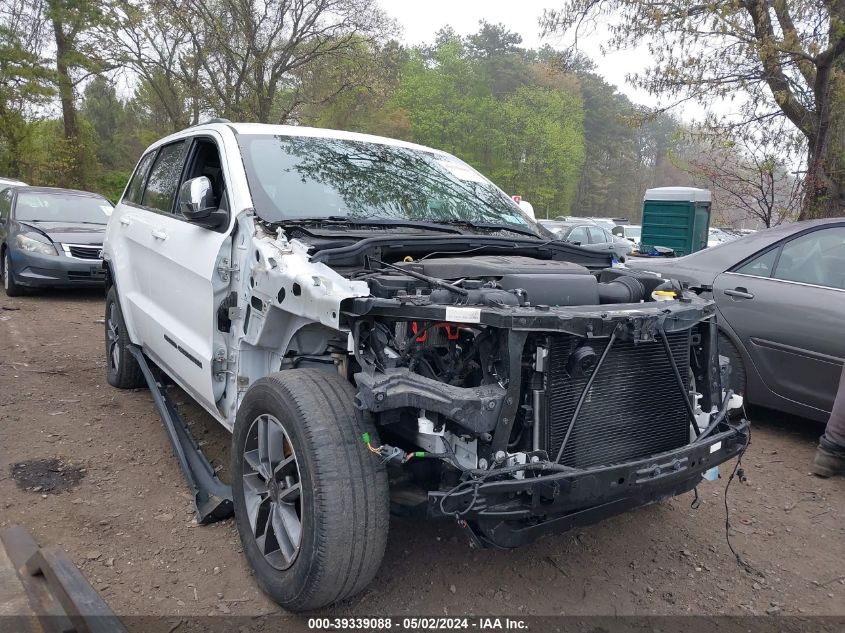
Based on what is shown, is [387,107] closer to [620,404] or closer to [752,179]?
[752,179]

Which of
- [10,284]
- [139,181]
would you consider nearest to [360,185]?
[139,181]

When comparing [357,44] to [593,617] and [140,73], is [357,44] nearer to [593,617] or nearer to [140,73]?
[140,73]

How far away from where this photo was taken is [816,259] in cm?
445

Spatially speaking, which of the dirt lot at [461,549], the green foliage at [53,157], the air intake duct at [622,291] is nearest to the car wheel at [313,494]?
the dirt lot at [461,549]

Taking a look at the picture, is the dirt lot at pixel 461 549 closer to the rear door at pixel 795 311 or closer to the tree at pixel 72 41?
the rear door at pixel 795 311

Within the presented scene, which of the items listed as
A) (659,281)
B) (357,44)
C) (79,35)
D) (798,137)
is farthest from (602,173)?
(659,281)

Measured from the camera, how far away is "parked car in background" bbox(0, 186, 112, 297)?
8953mm

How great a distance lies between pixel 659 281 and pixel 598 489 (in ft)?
4.18

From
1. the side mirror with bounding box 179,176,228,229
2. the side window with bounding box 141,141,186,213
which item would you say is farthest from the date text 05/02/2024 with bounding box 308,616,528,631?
the side window with bounding box 141,141,186,213

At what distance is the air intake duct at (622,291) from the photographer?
286cm

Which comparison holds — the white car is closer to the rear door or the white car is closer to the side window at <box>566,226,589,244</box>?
the rear door

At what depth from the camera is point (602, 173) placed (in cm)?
5819

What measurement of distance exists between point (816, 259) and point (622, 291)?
7.79 ft

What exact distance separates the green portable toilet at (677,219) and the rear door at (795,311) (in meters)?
9.45
